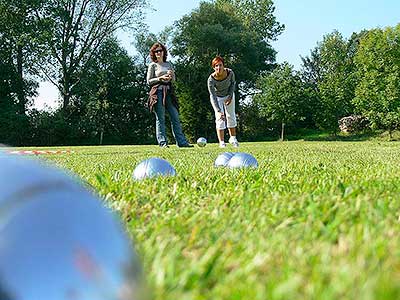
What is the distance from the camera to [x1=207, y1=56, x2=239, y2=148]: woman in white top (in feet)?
32.5

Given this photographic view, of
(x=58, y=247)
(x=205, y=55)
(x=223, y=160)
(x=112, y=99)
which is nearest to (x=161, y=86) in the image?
(x=223, y=160)

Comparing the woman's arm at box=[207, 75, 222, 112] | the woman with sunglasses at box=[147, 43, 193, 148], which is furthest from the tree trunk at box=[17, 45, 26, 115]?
the woman with sunglasses at box=[147, 43, 193, 148]

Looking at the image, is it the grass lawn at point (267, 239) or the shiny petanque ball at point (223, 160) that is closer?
the grass lawn at point (267, 239)

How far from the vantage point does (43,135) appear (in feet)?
93.4

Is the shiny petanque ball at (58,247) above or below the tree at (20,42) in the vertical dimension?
below

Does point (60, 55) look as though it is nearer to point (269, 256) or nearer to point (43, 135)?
point (43, 135)

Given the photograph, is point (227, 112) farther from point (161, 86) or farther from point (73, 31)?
point (73, 31)

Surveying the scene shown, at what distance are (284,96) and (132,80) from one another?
30.6 feet

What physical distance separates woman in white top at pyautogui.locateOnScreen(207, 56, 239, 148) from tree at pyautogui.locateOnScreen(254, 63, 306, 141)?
18.8m

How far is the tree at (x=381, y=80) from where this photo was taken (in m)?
27.3

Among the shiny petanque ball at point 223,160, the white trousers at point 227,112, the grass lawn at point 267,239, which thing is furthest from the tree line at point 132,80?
the grass lawn at point 267,239

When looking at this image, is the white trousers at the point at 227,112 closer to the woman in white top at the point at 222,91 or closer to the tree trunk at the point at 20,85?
the woman in white top at the point at 222,91

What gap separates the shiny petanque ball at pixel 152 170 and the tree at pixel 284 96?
25.8m

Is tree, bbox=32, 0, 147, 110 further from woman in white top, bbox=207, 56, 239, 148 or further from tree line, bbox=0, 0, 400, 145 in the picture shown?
woman in white top, bbox=207, 56, 239, 148
